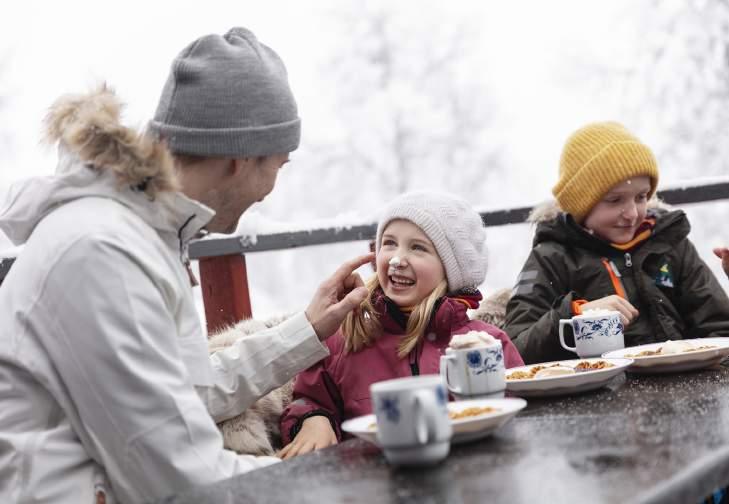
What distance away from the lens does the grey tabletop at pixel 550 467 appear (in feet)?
3.34

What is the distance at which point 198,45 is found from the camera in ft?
5.52

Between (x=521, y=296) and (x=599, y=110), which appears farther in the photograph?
(x=599, y=110)

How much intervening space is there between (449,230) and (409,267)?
14cm

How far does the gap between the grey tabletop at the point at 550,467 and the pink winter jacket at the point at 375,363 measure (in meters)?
Result: 0.64

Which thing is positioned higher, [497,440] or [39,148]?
[39,148]

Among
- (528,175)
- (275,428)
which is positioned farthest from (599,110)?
(275,428)

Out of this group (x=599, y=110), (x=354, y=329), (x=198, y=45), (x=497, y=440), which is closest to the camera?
(x=497, y=440)

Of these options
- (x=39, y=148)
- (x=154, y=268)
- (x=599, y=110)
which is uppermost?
(x=39, y=148)

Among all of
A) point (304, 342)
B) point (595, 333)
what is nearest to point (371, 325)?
point (304, 342)

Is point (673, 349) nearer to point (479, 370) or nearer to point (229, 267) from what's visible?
point (479, 370)

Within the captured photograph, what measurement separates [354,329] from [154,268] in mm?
869

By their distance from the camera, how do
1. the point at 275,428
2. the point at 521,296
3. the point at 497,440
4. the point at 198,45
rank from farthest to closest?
the point at 521,296 < the point at 275,428 < the point at 198,45 < the point at 497,440

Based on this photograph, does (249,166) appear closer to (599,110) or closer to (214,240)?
(214,240)

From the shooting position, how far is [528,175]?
42.1ft
